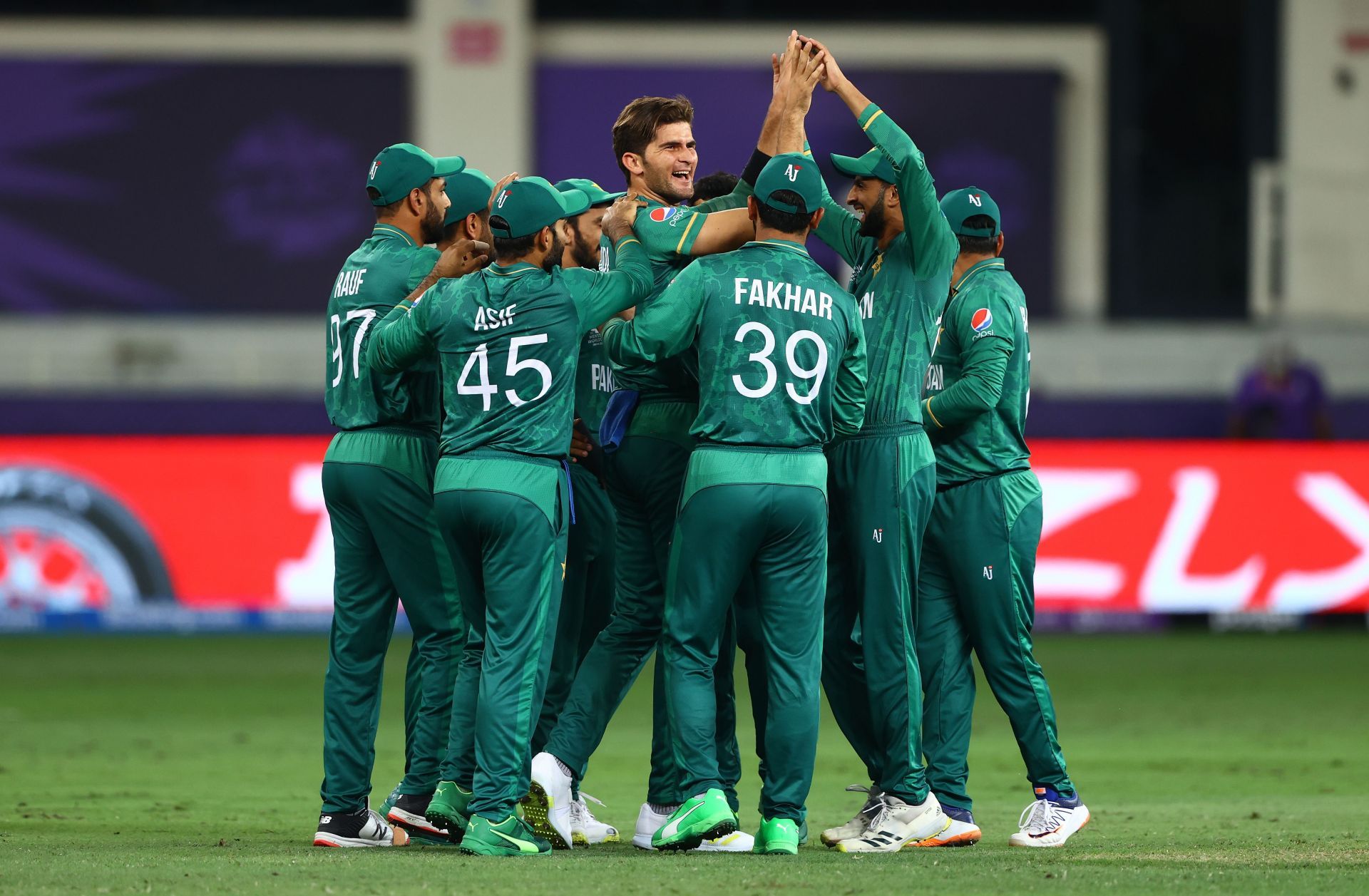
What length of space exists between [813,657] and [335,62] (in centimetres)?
1679

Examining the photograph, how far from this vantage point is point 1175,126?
22.3 meters

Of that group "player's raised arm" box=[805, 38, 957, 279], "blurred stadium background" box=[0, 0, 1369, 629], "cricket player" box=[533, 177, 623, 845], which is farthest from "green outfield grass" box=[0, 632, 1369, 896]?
"blurred stadium background" box=[0, 0, 1369, 629]

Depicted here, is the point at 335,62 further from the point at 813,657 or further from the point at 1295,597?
the point at 813,657

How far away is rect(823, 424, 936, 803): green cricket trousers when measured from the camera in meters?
6.84

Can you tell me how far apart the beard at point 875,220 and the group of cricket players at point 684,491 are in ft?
0.04

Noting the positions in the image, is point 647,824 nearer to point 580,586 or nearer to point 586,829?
point 586,829

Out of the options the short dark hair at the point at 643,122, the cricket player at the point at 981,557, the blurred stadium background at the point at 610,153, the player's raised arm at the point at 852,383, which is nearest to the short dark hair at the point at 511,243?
the short dark hair at the point at 643,122

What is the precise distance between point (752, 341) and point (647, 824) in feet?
5.82

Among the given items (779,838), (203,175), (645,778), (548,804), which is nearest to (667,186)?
(548,804)

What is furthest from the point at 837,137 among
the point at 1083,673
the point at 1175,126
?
the point at 1083,673

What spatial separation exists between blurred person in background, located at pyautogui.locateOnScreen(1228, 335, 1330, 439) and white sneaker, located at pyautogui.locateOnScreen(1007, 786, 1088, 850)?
36.2 ft

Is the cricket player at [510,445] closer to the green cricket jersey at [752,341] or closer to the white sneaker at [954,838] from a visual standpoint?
the green cricket jersey at [752,341]

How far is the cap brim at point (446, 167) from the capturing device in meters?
7.19

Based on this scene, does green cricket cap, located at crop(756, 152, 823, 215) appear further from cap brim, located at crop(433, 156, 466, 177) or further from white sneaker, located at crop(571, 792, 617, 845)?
white sneaker, located at crop(571, 792, 617, 845)
